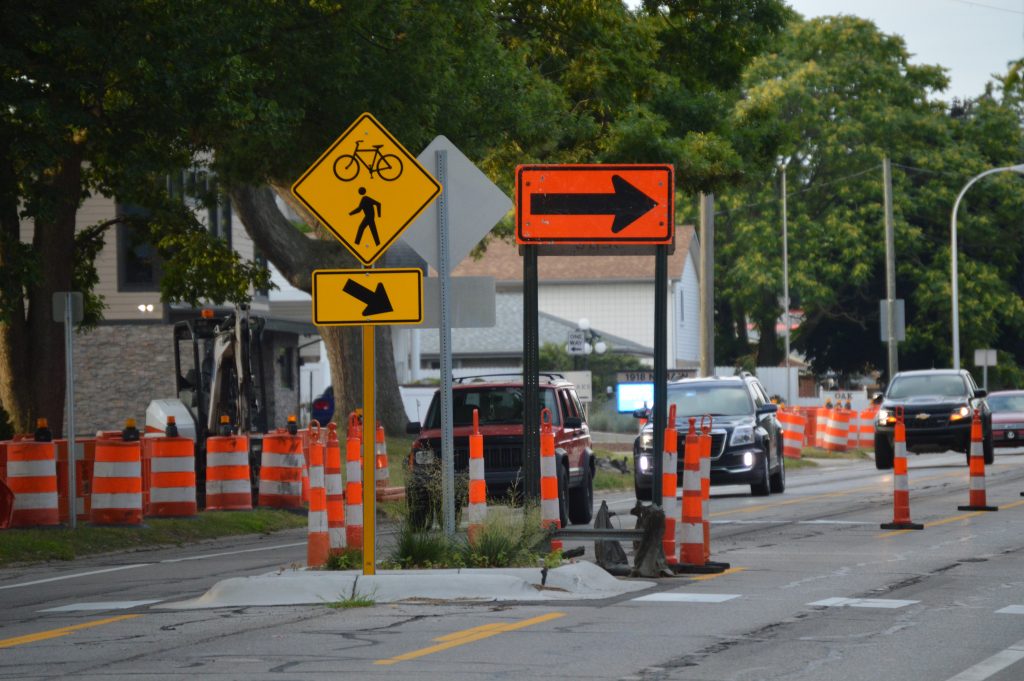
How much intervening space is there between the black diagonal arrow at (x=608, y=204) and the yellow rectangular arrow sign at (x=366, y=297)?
2.44m

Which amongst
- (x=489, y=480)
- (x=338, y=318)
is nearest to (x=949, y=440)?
(x=489, y=480)

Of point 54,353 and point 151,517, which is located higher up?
point 54,353

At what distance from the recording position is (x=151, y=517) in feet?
71.6

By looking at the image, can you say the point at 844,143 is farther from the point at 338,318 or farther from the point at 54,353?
the point at 338,318

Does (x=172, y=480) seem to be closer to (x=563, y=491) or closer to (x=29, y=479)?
(x=29, y=479)

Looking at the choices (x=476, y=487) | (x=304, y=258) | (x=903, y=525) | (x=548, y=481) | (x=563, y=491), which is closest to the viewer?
(x=476, y=487)

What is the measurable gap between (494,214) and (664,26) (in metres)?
19.2

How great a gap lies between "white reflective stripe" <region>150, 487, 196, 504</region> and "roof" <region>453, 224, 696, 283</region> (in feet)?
144

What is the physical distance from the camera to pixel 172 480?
71.8 feet

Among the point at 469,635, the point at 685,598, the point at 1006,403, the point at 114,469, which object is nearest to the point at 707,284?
the point at 1006,403

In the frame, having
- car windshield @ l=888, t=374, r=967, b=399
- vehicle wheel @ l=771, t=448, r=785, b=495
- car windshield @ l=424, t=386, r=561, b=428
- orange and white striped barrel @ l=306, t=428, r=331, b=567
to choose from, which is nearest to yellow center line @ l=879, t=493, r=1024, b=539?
car windshield @ l=424, t=386, r=561, b=428

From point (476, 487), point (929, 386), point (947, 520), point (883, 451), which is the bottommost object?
point (947, 520)

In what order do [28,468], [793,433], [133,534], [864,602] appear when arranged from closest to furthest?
[864,602] → [28,468] → [133,534] → [793,433]

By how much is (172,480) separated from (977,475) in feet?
31.3
